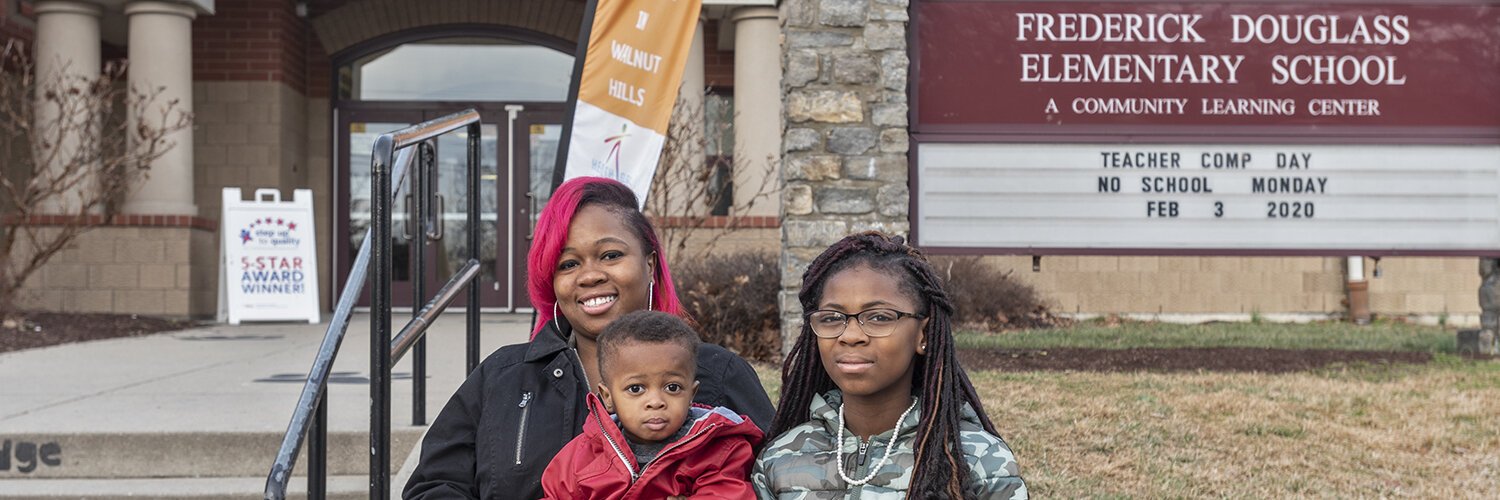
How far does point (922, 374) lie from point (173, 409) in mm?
4274

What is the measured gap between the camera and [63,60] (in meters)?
11.7

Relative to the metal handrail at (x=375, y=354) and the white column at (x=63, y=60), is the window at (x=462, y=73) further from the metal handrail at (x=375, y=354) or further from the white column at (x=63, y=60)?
the metal handrail at (x=375, y=354)

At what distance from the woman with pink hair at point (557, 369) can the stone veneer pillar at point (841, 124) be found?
4473mm

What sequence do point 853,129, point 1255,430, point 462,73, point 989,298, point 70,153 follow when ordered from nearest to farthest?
point 1255,430
point 853,129
point 989,298
point 70,153
point 462,73

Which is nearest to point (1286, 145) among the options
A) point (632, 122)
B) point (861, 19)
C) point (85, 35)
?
point (861, 19)

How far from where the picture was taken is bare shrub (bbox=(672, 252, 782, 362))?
8125 millimetres

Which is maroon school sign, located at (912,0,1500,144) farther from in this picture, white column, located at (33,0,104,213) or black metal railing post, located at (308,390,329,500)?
white column, located at (33,0,104,213)

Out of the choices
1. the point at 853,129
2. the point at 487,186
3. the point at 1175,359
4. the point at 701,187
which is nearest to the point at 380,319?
the point at 853,129

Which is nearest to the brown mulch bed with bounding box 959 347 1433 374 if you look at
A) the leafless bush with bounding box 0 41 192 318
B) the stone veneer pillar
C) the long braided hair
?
the stone veneer pillar

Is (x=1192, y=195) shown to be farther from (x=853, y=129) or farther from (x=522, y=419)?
(x=522, y=419)

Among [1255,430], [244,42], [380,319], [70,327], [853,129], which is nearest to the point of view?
[380,319]

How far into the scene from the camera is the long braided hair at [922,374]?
219 cm

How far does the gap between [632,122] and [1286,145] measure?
3.96 metres

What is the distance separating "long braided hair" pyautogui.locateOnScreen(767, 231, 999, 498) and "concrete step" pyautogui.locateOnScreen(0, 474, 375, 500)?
259 centimetres
